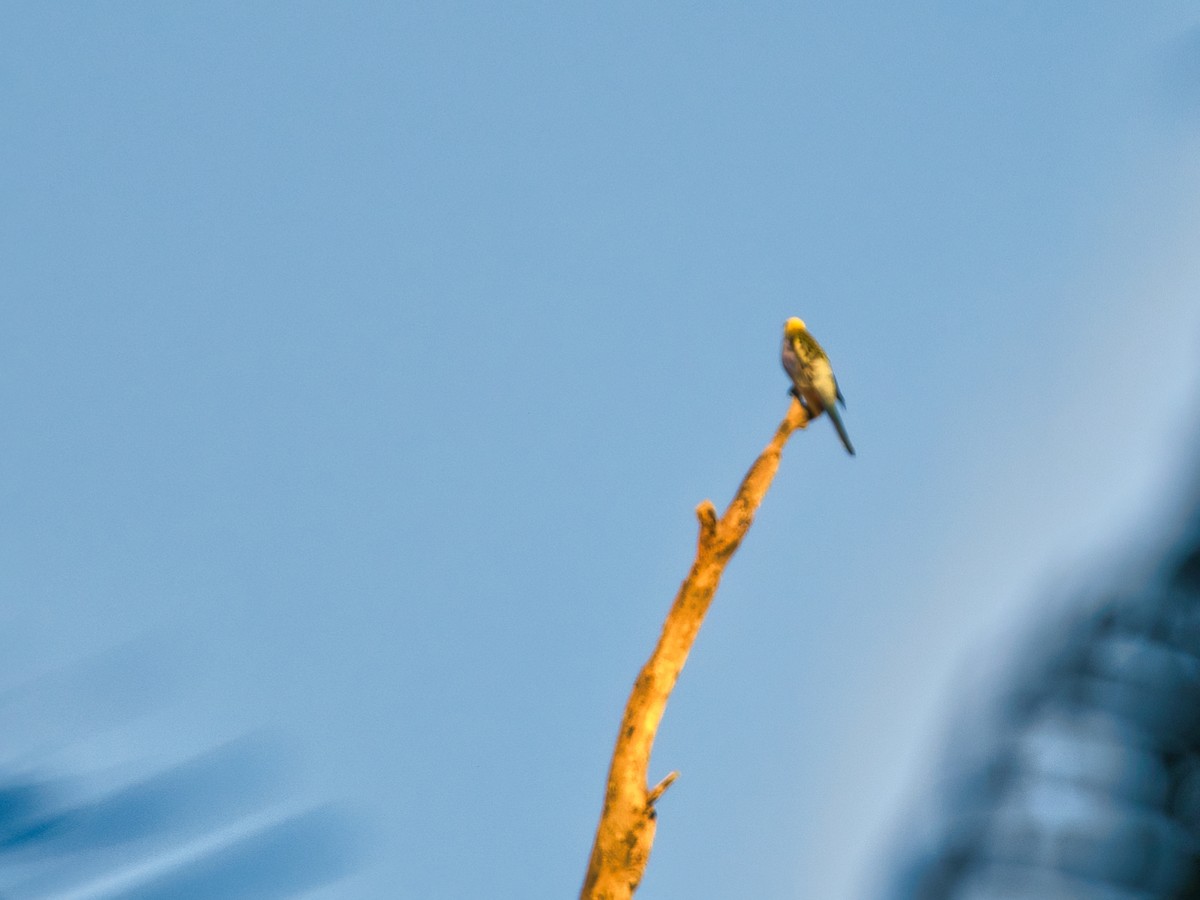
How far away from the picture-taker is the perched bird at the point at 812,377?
1004cm

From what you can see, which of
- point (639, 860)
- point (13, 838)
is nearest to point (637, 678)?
point (639, 860)

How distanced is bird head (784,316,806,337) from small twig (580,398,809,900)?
2199mm

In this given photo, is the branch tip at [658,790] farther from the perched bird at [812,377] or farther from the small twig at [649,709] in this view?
the perched bird at [812,377]

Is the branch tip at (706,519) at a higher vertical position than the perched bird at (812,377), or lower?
lower

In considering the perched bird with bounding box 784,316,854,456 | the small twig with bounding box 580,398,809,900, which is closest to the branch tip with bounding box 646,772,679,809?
the small twig with bounding box 580,398,809,900

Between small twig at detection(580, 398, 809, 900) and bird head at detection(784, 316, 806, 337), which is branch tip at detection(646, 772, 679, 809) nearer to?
small twig at detection(580, 398, 809, 900)

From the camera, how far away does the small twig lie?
26.3 ft

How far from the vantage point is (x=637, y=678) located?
8.38 meters

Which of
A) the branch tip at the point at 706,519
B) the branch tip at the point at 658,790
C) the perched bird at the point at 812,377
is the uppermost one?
the perched bird at the point at 812,377

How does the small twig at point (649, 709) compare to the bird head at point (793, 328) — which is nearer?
the small twig at point (649, 709)

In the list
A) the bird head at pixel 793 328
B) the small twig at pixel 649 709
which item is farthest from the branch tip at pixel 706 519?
the bird head at pixel 793 328

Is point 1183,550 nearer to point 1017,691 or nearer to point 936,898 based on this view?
point 1017,691

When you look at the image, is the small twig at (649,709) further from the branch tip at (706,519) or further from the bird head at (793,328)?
the bird head at (793,328)

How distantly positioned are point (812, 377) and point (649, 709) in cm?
290
